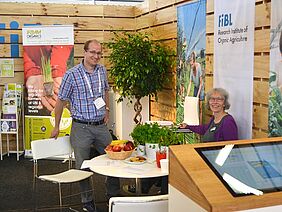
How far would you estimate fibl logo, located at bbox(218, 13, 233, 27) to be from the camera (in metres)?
4.13

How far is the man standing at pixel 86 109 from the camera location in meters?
4.24

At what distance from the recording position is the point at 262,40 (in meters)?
3.67

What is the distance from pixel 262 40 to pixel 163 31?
2586 millimetres

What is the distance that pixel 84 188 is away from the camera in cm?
422

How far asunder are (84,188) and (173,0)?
2.93 metres

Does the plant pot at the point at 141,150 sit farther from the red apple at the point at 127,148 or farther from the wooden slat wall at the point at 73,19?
the wooden slat wall at the point at 73,19

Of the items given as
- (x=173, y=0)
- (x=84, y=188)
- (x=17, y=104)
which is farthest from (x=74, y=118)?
(x=17, y=104)

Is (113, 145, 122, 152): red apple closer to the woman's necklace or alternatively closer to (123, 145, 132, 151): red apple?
(123, 145, 132, 151): red apple

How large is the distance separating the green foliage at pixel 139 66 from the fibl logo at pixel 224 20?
1412 millimetres

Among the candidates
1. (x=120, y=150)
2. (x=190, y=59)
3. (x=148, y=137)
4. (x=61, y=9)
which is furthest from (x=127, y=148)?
(x=61, y=9)

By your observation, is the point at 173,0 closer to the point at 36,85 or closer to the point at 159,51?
the point at 159,51

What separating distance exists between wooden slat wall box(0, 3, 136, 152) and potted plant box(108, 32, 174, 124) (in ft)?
4.88

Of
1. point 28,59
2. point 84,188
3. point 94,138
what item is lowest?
point 84,188

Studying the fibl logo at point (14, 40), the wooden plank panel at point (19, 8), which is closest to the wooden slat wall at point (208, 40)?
the wooden plank panel at point (19, 8)
